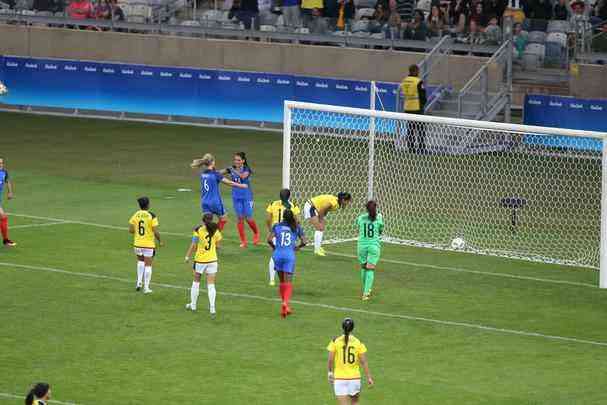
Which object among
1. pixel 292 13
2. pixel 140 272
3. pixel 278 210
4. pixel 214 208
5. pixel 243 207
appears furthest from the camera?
pixel 292 13

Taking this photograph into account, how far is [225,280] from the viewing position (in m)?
26.0

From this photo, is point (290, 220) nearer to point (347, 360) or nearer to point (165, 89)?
point (347, 360)

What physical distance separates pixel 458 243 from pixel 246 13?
23.1 meters

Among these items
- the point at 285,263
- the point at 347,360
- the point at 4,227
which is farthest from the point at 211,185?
the point at 347,360

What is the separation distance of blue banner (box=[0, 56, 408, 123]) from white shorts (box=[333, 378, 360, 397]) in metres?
29.3

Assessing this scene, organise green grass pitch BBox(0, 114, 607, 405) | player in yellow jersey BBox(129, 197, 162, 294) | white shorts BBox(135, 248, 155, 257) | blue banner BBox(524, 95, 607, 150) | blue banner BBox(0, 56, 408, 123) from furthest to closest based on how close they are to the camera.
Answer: blue banner BBox(0, 56, 408, 123), blue banner BBox(524, 95, 607, 150), white shorts BBox(135, 248, 155, 257), player in yellow jersey BBox(129, 197, 162, 294), green grass pitch BBox(0, 114, 607, 405)

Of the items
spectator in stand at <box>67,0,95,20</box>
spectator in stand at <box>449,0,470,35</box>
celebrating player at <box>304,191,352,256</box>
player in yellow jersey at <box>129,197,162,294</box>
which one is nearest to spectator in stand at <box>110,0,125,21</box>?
spectator in stand at <box>67,0,95,20</box>

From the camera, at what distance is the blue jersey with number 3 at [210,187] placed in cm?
2770

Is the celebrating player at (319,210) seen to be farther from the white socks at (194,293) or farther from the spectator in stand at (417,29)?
the spectator in stand at (417,29)

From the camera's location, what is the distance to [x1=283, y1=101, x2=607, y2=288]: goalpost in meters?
30.6

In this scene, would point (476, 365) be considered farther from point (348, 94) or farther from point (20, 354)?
point (348, 94)

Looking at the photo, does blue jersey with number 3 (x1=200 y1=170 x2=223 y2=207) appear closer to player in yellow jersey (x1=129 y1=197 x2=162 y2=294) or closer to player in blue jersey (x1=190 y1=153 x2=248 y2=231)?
player in blue jersey (x1=190 y1=153 x2=248 y2=231)

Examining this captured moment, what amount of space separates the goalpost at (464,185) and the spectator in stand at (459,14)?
923 cm

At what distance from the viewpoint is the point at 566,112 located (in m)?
42.3
